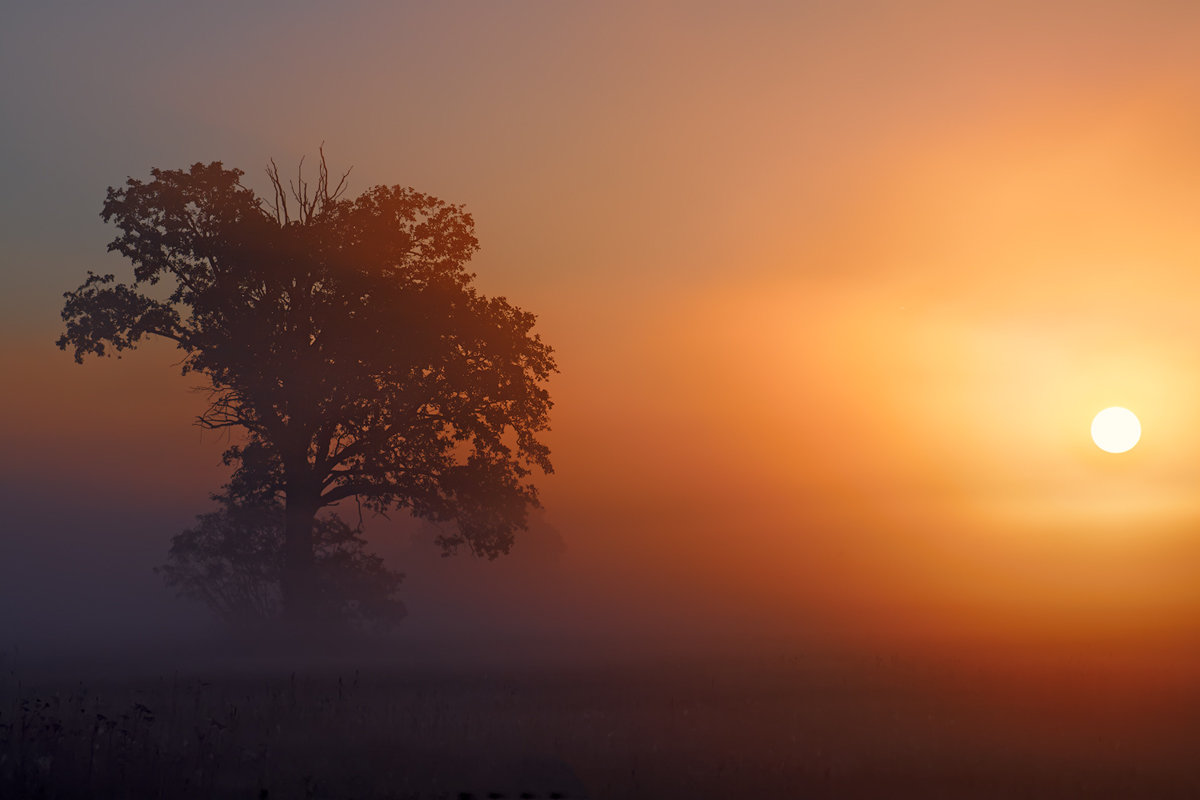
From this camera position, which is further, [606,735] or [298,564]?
[298,564]

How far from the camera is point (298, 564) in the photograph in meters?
33.0

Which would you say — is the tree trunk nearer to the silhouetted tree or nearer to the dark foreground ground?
the silhouetted tree

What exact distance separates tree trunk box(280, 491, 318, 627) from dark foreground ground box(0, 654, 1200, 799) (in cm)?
687

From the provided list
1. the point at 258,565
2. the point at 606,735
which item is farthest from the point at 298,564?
the point at 606,735

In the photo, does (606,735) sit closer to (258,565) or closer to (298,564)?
(298,564)

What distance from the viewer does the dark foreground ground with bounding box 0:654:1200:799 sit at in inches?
569

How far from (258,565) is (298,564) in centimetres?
179

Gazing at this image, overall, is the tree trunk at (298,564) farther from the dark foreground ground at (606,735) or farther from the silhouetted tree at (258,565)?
the dark foreground ground at (606,735)

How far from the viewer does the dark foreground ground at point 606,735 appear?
14.5 metres

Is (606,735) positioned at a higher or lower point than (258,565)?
lower

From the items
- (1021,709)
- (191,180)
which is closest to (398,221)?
(191,180)

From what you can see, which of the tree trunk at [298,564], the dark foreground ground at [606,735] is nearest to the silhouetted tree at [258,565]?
the tree trunk at [298,564]

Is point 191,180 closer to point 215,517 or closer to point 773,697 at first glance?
point 215,517

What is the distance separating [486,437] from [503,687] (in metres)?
10.4
